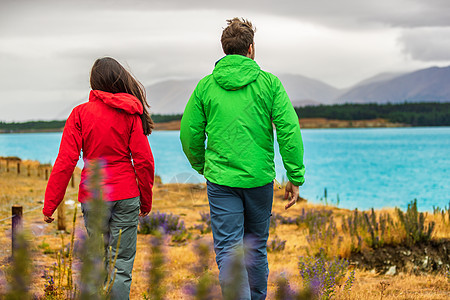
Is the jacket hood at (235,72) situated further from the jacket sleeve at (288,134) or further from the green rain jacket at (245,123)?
the jacket sleeve at (288,134)

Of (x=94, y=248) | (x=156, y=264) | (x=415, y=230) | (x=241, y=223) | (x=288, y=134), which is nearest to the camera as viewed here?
(x=94, y=248)

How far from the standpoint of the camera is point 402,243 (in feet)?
20.3

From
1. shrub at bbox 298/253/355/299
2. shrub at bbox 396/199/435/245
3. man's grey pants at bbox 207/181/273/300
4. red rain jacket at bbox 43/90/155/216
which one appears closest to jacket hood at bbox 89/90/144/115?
red rain jacket at bbox 43/90/155/216

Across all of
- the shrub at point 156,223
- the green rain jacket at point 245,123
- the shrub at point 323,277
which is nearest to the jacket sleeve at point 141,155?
the green rain jacket at point 245,123

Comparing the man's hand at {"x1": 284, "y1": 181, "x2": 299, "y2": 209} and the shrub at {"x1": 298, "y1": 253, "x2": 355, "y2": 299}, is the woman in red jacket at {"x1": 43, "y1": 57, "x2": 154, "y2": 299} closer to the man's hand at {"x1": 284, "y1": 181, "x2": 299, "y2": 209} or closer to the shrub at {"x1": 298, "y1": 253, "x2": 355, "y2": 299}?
the man's hand at {"x1": 284, "y1": 181, "x2": 299, "y2": 209}

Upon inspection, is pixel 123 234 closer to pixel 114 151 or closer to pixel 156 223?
→ pixel 114 151

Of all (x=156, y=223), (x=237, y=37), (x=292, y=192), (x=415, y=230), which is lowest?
(x=156, y=223)

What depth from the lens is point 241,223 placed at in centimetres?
301

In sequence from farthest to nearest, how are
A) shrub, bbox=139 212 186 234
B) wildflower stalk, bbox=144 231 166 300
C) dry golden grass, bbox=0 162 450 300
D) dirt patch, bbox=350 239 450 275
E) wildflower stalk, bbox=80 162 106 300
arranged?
shrub, bbox=139 212 186 234 < dirt patch, bbox=350 239 450 275 < dry golden grass, bbox=0 162 450 300 < wildflower stalk, bbox=144 231 166 300 < wildflower stalk, bbox=80 162 106 300

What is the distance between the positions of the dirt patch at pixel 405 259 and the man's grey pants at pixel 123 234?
3517 mm

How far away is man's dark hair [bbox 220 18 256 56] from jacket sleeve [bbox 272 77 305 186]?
1.02ft

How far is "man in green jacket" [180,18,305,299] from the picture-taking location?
2.91 metres

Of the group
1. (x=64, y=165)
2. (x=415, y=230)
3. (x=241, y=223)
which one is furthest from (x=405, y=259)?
(x=64, y=165)

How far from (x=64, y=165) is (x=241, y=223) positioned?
1.22 metres
